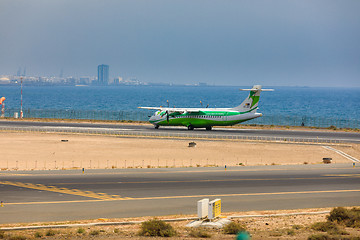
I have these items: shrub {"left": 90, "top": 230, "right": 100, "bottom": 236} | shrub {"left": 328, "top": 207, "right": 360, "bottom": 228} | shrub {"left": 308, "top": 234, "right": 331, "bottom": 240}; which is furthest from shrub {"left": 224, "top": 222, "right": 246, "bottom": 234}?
shrub {"left": 90, "top": 230, "right": 100, "bottom": 236}

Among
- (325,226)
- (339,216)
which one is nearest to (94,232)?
(325,226)

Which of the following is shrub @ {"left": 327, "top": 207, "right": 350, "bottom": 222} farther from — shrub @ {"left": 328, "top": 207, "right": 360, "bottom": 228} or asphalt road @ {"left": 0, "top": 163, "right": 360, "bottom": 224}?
asphalt road @ {"left": 0, "top": 163, "right": 360, "bottom": 224}

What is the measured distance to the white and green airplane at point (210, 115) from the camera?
8769 cm

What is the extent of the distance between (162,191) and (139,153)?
86.2ft

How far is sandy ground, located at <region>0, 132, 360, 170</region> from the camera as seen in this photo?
2199 inches

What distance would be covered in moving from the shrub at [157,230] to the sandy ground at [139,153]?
85.3 feet

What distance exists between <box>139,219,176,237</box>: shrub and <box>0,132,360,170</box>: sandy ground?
25992 millimetres

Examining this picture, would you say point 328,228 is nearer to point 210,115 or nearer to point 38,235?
point 38,235

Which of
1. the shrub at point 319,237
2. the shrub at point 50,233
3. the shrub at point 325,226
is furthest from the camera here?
the shrub at point 325,226

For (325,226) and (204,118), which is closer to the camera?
(325,226)

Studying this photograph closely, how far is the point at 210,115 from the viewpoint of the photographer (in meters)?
89.2

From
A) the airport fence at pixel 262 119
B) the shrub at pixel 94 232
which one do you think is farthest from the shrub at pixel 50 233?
the airport fence at pixel 262 119

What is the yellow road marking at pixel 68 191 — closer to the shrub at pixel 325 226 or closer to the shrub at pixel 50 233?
the shrub at pixel 50 233

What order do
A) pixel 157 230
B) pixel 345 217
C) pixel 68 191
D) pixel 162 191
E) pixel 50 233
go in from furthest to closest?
pixel 162 191 → pixel 68 191 → pixel 345 217 → pixel 50 233 → pixel 157 230
